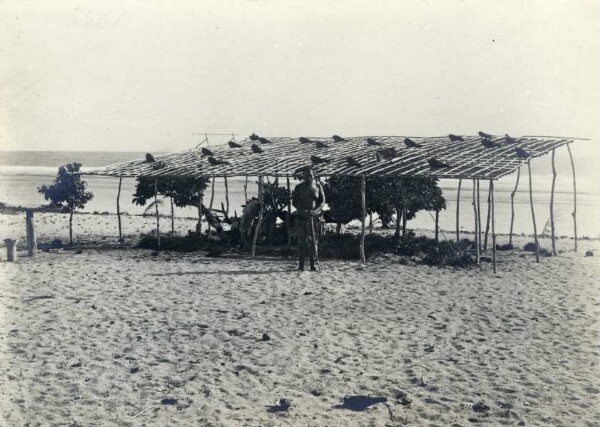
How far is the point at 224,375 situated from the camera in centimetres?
681

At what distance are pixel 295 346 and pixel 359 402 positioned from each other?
185cm

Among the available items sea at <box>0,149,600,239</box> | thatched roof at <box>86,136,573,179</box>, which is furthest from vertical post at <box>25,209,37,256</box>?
sea at <box>0,149,600,239</box>

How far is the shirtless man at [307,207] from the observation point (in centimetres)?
1253

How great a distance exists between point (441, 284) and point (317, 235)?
336 centimetres

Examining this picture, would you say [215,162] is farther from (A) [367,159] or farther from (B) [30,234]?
(B) [30,234]

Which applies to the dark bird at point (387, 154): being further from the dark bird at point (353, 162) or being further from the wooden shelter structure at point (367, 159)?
the dark bird at point (353, 162)

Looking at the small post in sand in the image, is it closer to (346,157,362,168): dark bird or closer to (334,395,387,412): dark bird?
(346,157,362,168): dark bird

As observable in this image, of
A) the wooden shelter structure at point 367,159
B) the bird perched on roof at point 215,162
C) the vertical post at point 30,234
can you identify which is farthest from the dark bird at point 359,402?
the bird perched on roof at point 215,162

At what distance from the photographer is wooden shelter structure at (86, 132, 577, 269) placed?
13992 millimetres

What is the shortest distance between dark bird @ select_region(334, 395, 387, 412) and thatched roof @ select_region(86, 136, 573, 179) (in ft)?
24.9

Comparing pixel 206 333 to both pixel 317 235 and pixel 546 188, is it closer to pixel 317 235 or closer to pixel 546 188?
pixel 317 235

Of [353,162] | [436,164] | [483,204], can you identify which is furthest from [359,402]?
[483,204]

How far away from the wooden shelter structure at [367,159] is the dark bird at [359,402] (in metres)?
7.52

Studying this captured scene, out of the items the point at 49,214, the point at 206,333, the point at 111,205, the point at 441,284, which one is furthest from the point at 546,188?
the point at 206,333
